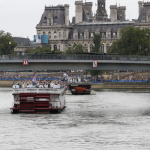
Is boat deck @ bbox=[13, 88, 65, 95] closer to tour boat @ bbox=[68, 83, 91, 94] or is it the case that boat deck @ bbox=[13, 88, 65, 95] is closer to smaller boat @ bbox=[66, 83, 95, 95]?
smaller boat @ bbox=[66, 83, 95, 95]

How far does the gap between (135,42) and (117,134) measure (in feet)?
319

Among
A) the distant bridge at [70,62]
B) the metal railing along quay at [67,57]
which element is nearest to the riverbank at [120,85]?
the distant bridge at [70,62]

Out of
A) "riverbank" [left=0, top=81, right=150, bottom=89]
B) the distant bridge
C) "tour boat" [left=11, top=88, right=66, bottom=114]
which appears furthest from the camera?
"riverbank" [left=0, top=81, right=150, bottom=89]

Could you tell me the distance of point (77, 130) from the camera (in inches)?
1742

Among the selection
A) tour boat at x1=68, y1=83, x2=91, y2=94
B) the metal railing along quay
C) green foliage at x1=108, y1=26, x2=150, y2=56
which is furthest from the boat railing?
green foliage at x1=108, y1=26, x2=150, y2=56

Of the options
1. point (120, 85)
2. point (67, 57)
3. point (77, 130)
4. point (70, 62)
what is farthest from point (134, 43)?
point (77, 130)

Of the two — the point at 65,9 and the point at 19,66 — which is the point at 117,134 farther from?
the point at 65,9

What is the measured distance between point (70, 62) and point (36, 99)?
97.9 ft

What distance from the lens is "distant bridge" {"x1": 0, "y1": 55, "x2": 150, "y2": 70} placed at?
265ft

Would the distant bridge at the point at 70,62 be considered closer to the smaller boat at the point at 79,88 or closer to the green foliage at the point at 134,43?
the smaller boat at the point at 79,88

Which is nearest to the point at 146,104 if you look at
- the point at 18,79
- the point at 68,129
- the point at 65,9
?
the point at 68,129

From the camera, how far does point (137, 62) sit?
8550cm

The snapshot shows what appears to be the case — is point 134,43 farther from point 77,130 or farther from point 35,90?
point 77,130

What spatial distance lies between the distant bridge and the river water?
22.3m
